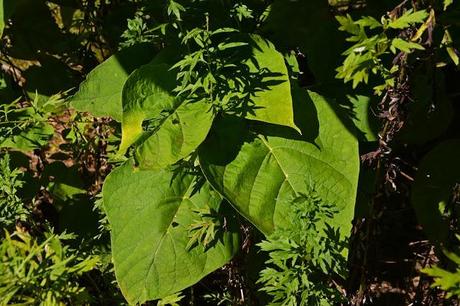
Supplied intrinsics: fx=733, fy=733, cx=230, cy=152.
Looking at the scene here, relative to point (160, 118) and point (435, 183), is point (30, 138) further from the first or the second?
point (435, 183)

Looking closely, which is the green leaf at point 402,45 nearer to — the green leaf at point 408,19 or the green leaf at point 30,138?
the green leaf at point 408,19

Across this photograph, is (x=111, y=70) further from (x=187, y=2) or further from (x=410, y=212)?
(x=410, y=212)

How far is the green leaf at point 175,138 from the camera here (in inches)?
70.4

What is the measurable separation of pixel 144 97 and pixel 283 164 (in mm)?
411

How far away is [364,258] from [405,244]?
0.77m

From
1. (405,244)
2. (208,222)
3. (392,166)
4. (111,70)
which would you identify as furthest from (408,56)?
(405,244)

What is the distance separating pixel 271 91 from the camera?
1858 mm

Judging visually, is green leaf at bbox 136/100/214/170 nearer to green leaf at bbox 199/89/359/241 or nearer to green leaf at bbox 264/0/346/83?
green leaf at bbox 199/89/359/241

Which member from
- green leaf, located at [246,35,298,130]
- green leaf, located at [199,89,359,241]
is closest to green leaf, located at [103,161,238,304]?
green leaf, located at [199,89,359,241]

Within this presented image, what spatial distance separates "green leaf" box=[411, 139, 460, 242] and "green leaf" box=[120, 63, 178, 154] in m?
0.86

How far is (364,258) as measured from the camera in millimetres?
2137

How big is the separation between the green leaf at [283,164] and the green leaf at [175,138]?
0.10 metres

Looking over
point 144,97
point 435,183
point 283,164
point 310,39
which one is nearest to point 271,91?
point 283,164

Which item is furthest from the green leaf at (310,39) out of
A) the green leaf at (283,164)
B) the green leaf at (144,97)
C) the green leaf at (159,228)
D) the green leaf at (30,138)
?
the green leaf at (30,138)
